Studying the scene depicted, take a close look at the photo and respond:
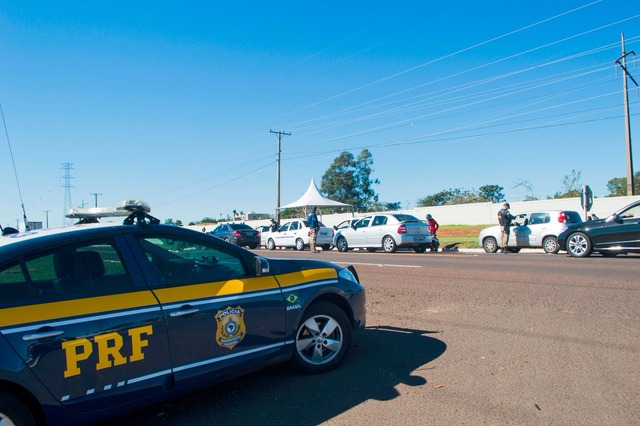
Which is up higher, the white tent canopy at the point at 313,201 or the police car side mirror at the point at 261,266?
the white tent canopy at the point at 313,201

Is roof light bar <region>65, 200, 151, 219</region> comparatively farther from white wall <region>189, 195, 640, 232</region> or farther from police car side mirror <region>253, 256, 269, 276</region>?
white wall <region>189, 195, 640, 232</region>

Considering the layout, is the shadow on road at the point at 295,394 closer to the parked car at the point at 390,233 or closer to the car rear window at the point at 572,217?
the car rear window at the point at 572,217

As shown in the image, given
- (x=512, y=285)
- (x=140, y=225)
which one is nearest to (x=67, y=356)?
(x=140, y=225)

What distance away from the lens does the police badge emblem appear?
3.62 metres

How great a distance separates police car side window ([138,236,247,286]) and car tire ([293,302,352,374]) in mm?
798

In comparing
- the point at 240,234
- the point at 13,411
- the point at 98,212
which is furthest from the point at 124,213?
the point at 240,234

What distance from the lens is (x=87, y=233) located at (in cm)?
336

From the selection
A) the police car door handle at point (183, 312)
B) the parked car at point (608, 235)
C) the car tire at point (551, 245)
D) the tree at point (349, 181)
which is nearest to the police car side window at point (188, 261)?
the police car door handle at point (183, 312)

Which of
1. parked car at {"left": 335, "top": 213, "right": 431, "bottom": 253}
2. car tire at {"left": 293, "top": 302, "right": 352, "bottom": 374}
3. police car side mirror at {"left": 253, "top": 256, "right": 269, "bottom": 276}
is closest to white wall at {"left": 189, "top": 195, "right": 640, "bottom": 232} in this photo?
parked car at {"left": 335, "top": 213, "right": 431, "bottom": 253}

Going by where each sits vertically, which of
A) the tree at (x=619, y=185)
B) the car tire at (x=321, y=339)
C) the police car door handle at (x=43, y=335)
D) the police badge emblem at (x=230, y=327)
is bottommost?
the car tire at (x=321, y=339)

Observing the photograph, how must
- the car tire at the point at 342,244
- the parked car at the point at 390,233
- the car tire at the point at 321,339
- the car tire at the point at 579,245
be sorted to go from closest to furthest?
the car tire at the point at 321,339
the car tire at the point at 579,245
the parked car at the point at 390,233
the car tire at the point at 342,244

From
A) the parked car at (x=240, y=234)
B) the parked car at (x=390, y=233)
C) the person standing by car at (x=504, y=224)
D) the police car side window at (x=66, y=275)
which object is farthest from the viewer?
the parked car at (x=240, y=234)

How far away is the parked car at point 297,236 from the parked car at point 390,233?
8.94 ft

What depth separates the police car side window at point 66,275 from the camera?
2881mm
